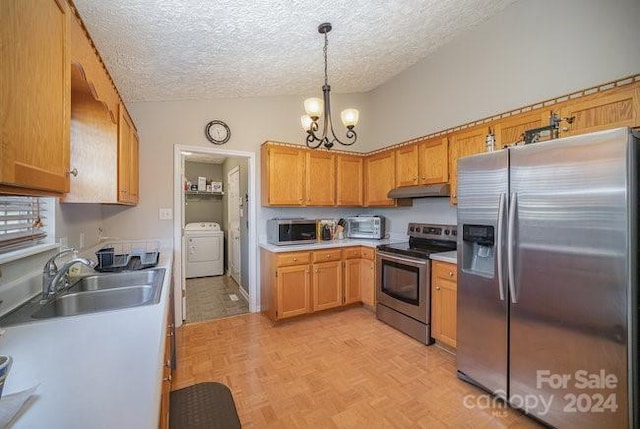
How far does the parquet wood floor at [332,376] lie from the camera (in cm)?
175

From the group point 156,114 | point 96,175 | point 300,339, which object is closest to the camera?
point 96,175

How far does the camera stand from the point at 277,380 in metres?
2.13

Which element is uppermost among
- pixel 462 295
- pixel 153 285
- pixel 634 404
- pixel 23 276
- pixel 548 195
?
pixel 548 195

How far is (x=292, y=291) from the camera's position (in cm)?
312

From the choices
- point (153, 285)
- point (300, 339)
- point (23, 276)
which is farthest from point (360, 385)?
point (23, 276)

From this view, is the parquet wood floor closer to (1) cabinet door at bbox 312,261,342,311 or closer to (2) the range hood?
(1) cabinet door at bbox 312,261,342,311

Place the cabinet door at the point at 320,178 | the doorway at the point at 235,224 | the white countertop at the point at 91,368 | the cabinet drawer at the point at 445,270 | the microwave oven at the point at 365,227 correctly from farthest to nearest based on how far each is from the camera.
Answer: the doorway at the point at 235,224 < the microwave oven at the point at 365,227 < the cabinet door at the point at 320,178 < the cabinet drawer at the point at 445,270 < the white countertop at the point at 91,368

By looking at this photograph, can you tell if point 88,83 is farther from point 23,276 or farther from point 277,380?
point 277,380

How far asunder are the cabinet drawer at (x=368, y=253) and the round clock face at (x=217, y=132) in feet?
7.09

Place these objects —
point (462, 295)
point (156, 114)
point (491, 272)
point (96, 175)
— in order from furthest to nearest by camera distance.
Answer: point (156, 114) → point (462, 295) → point (491, 272) → point (96, 175)

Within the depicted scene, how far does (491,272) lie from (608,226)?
2.31 feet

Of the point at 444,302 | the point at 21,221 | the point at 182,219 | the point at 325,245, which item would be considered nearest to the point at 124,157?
the point at 21,221

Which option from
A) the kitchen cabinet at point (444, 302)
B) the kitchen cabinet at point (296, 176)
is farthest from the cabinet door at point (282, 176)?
the kitchen cabinet at point (444, 302)

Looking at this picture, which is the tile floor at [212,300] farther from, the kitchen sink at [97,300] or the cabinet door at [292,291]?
the kitchen sink at [97,300]
